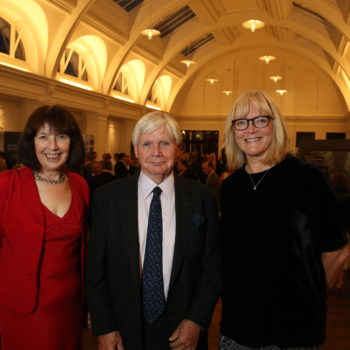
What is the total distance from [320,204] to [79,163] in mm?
1480

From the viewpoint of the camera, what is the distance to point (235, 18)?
1648 centimetres

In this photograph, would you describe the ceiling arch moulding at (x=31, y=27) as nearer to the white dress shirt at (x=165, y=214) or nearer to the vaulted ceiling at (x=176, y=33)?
the vaulted ceiling at (x=176, y=33)

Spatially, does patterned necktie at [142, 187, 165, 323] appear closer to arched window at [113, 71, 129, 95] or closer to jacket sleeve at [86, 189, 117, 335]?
jacket sleeve at [86, 189, 117, 335]

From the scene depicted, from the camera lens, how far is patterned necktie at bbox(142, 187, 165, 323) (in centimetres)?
204

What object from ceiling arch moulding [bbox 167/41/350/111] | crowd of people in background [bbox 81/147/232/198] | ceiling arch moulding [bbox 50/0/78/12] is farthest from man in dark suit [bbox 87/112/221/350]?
ceiling arch moulding [bbox 167/41/350/111]

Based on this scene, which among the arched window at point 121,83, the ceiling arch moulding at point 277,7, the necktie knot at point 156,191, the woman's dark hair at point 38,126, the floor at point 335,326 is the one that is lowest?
the floor at point 335,326

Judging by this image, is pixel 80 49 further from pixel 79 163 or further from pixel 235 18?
pixel 79 163

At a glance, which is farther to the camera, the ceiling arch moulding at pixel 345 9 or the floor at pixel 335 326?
the ceiling arch moulding at pixel 345 9

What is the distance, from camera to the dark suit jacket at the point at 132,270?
204 cm

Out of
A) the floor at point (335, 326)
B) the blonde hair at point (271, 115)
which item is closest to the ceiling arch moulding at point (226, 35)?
the floor at point (335, 326)

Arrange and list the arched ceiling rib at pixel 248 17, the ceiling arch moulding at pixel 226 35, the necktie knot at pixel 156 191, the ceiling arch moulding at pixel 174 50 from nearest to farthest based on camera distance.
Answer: the necktie knot at pixel 156 191 < the arched ceiling rib at pixel 248 17 < the ceiling arch moulding at pixel 174 50 < the ceiling arch moulding at pixel 226 35

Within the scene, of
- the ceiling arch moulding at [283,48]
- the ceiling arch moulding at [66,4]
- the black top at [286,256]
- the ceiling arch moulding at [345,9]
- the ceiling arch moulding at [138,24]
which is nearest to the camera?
the black top at [286,256]

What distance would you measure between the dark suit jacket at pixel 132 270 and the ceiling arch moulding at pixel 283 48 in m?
20.8

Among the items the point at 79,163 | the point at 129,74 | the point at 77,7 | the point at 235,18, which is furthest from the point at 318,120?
the point at 79,163
